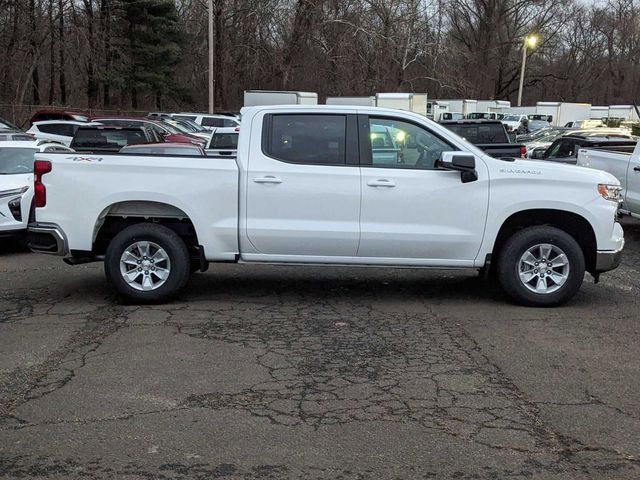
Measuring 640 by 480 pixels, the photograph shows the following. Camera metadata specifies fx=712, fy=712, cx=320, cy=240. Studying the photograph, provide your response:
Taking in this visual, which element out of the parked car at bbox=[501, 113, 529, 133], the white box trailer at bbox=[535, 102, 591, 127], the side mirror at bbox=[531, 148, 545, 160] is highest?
the white box trailer at bbox=[535, 102, 591, 127]

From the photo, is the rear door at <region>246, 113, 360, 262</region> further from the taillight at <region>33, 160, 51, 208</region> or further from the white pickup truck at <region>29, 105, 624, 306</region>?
the taillight at <region>33, 160, 51, 208</region>

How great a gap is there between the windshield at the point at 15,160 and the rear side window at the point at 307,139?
5.59 m

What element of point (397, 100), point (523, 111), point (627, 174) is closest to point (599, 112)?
point (523, 111)

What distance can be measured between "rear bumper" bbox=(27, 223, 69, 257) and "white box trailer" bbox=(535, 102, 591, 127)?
51.5 metres

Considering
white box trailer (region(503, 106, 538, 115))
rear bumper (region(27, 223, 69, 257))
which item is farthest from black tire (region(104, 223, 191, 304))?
white box trailer (region(503, 106, 538, 115))

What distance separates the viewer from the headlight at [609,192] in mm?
7000

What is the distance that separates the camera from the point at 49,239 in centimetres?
709

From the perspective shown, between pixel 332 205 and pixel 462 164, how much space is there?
1.30 m

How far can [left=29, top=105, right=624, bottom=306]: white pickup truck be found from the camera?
6926 millimetres

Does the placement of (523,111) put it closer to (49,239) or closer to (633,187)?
(633,187)

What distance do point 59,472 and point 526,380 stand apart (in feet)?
10.4

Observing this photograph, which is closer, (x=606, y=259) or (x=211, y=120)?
(x=606, y=259)

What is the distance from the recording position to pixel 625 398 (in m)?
4.78

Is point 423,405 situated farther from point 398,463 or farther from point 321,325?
point 321,325
